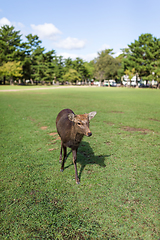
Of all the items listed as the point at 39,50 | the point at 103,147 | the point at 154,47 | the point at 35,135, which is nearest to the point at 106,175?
the point at 103,147

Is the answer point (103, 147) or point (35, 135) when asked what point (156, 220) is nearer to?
point (103, 147)

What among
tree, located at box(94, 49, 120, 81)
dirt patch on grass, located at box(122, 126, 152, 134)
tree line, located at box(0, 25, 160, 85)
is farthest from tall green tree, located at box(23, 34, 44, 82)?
dirt patch on grass, located at box(122, 126, 152, 134)

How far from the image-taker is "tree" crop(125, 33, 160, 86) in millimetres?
60469

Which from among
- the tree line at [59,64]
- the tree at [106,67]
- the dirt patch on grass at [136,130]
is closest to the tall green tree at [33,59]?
the tree line at [59,64]

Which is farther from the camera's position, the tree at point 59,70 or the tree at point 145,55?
the tree at point 59,70

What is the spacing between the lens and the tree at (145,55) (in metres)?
60.5

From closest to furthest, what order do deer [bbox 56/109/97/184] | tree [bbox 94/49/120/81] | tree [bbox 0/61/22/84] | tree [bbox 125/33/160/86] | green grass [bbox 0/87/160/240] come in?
1. green grass [bbox 0/87/160/240]
2. deer [bbox 56/109/97/184]
3. tree [bbox 125/33/160/86]
4. tree [bbox 0/61/22/84]
5. tree [bbox 94/49/120/81]

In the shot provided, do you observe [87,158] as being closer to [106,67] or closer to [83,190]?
[83,190]

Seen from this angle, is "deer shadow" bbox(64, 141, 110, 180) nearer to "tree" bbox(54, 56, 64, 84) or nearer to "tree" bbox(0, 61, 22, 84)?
"tree" bbox(0, 61, 22, 84)

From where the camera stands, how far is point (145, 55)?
209 feet

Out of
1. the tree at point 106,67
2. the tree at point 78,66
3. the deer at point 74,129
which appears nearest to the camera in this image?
the deer at point 74,129

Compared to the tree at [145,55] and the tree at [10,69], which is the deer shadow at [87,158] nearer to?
the tree at [145,55]

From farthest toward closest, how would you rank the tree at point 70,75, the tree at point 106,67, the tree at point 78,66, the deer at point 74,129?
1. the tree at point 78,66
2. the tree at point 70,75
3. the tree at point 106,67
4. the deer at point 74,129

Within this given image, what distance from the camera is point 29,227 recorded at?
3.04 meters
